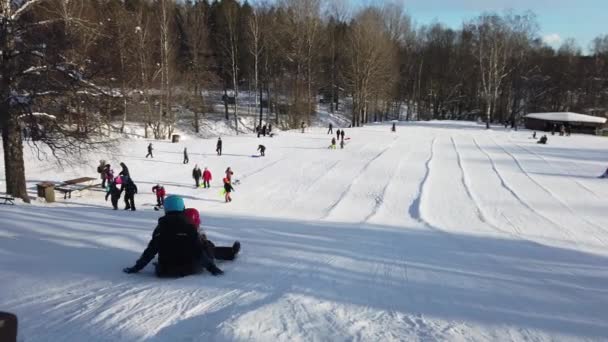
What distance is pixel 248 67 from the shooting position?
4900 cm

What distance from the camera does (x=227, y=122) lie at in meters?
45.9

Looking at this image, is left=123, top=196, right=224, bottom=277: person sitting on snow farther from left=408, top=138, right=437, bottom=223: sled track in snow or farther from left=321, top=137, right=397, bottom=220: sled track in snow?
left=408, top=138, right=437, bottom=223: sled track in snow

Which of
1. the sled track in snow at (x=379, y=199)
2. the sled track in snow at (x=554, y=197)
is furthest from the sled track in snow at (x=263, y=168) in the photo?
the sled track in snow at (x=554, y=197)

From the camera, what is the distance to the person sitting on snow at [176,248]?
485 cm

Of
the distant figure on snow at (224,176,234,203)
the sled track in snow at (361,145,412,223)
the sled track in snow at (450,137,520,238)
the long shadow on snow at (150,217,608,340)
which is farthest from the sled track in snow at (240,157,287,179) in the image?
the long shadow on snow at (150,217,608,340)

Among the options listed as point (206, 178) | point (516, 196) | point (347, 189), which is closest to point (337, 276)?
point (347, 189)

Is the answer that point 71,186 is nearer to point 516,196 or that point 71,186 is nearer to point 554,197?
point 516,196

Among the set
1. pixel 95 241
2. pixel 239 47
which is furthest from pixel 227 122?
pixel 95 241

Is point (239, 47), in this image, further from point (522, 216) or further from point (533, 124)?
point (522, 216)

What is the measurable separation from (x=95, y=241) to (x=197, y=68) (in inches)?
1451

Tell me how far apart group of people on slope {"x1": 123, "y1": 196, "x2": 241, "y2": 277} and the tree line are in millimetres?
9143

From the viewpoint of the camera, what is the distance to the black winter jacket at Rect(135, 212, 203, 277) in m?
4.86

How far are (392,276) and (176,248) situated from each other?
2.77 m

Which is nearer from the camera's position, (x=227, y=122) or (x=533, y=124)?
(x=227, y=122)
